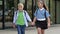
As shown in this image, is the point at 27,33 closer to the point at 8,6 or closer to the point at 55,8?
the point at 8,6

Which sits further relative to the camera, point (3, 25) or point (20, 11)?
point (3, 25)

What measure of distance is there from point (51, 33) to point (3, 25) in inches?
180

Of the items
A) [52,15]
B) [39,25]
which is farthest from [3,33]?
[52,15]

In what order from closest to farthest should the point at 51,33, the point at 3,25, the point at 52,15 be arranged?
1. the point at 51,33
2. the point at 3,25
3. the point at 52,15

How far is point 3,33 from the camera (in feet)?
44.6

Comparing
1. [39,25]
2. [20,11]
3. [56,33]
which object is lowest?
[56,33]

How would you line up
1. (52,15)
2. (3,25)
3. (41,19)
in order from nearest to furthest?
(41,19), (3,25), (52,15)

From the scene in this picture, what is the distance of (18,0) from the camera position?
1720 cm

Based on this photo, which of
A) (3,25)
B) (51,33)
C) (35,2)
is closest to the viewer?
(51,33)

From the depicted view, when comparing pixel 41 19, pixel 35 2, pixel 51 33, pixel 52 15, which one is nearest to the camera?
pixel 41 19

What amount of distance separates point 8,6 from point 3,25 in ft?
5.03

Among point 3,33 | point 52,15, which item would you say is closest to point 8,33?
point 3,33

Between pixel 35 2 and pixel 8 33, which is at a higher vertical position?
pixel 35 2

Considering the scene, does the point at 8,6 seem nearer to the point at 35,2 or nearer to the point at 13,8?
the point at 13,8
